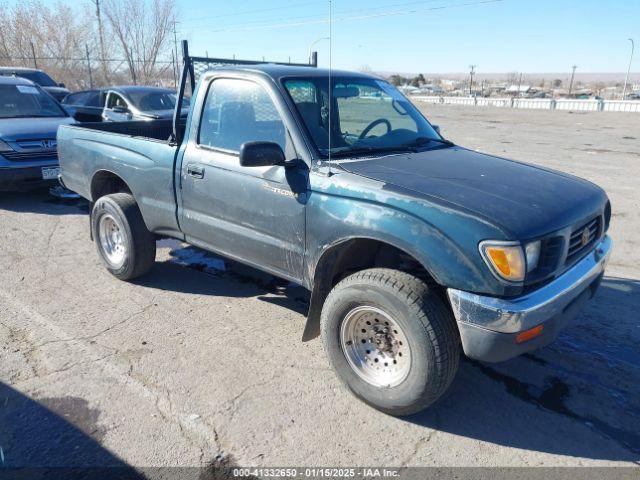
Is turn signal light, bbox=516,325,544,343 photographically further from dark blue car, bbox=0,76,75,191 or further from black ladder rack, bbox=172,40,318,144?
dark blue car, bbox=0,76,75,191

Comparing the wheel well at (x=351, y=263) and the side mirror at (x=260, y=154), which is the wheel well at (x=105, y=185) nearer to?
the side mirror at (x=260, y=154)

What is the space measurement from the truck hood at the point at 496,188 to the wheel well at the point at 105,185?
2957mm

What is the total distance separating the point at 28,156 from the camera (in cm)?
759

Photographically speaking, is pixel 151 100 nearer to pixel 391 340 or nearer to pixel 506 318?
pixel 391 340

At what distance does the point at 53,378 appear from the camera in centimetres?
337

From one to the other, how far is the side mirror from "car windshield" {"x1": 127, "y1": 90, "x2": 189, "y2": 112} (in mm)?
8425

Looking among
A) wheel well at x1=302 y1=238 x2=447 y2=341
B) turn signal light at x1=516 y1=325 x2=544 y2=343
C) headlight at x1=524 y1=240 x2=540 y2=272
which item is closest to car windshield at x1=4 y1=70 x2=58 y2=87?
wheel well at x1=302 y1=238 x2=447 y2=341

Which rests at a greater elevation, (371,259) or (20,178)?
(371,259)

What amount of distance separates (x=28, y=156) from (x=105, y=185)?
10.4ft

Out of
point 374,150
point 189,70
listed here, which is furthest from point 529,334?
point 189,70

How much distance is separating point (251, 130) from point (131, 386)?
6.33ft

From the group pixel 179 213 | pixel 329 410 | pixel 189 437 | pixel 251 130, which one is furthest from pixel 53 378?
pixel 251 130

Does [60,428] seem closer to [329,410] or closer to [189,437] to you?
[189,437]

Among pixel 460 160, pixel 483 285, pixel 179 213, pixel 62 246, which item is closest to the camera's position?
pixel 483 285
